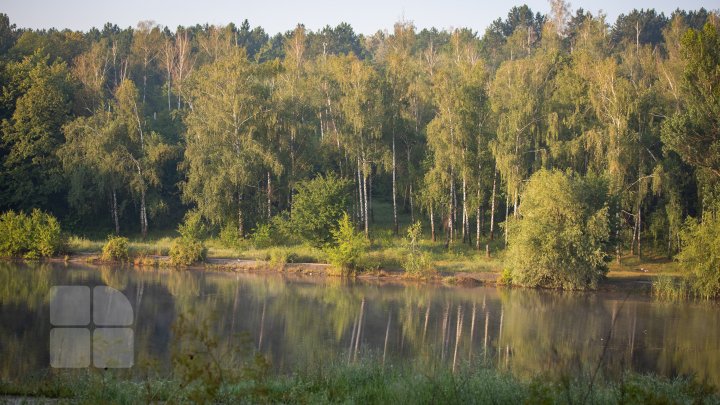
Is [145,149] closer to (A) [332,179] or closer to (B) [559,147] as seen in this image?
(A) [332,179]

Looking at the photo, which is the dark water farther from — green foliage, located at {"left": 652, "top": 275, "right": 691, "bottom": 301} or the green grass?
the green grass

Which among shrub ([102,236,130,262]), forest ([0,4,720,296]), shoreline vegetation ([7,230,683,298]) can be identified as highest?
forest ([0,4,720,296])

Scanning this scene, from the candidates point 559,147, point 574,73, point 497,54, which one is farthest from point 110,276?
point 497,54

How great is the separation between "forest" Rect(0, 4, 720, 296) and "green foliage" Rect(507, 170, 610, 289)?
102mm

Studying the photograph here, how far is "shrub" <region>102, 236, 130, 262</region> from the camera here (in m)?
40.2

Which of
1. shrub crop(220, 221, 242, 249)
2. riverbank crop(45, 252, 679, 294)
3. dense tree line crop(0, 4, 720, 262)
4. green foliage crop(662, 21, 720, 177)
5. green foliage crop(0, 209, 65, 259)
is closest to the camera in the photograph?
green foliage crop(662, 21, 720, 177)

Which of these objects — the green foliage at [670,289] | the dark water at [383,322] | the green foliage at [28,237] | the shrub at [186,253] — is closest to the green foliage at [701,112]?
the green foliage at [670,289]

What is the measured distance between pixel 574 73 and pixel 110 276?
99.0ft

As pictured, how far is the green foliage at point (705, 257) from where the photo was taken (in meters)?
33.6

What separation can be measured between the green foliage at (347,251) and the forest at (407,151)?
13.4 inches

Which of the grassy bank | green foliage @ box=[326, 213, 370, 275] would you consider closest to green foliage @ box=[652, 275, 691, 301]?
green foliage @ box=[326, 213, 370, 275]

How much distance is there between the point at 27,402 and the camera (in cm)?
1146

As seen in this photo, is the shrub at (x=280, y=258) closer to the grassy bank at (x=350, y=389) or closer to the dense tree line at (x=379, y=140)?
the dense tree line at (x=379, y=140)

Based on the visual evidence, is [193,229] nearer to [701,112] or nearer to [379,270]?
[379,270]
